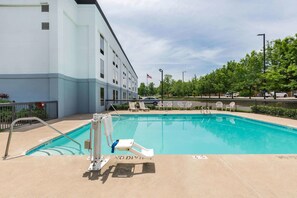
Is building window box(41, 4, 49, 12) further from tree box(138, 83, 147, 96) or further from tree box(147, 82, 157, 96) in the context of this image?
tree box(138, 83, 147, 96)

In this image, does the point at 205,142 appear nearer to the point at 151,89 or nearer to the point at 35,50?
the point at 35,50

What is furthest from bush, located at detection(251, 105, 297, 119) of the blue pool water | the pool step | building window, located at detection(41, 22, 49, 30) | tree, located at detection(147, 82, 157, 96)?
tree, located at detection(147, 82, 157, 96)

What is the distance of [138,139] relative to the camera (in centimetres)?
791

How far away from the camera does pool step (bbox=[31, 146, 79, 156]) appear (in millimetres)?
5250

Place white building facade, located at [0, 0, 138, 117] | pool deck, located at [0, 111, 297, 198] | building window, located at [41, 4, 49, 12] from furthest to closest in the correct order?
building window, located at [41, 4, 49, 12] → white building facade, located at [0, 0, 138, 117] → pool deck, located at [0, 111, 297, 198]

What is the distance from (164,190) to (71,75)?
13028mm

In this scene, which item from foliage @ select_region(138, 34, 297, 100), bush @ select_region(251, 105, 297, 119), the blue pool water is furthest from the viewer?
foliage @ select_region(138, 34, 297, 100)

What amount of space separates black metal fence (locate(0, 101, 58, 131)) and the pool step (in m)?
3.96

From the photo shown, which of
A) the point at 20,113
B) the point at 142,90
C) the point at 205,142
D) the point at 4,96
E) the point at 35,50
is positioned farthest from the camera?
the point at 142,90

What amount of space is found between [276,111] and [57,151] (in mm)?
15324

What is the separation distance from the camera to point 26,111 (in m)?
9.66

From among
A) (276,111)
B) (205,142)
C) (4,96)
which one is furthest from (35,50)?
(276,111)

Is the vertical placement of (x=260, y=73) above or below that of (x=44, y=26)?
below

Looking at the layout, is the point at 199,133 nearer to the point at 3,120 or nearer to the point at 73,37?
the point at 3,120
